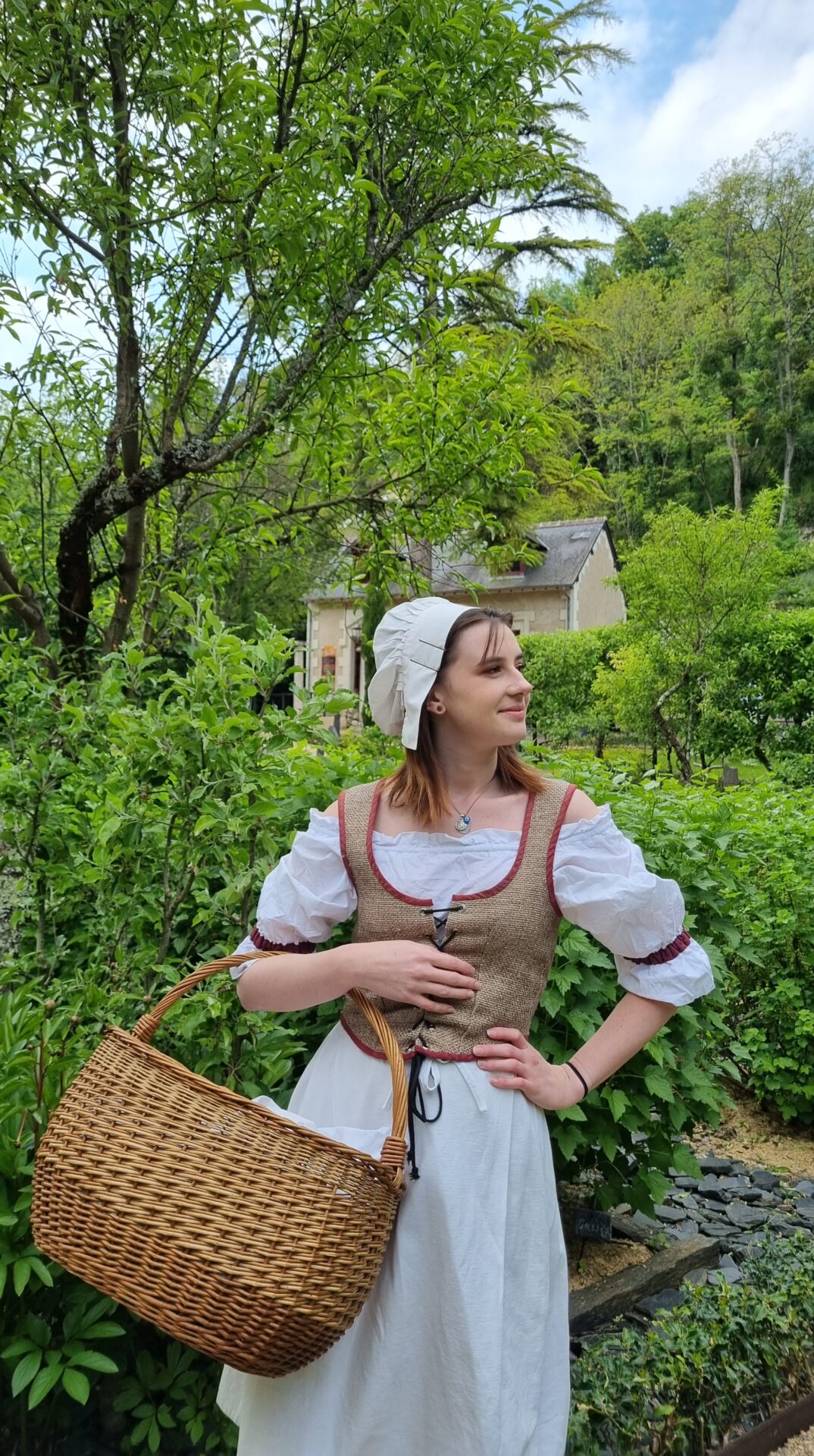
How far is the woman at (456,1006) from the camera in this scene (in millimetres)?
1375

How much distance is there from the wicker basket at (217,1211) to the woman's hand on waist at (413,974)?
0.08m

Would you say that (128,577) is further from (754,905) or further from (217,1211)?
(217,1211)

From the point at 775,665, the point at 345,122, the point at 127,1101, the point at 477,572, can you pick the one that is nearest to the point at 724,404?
the point at 477,572

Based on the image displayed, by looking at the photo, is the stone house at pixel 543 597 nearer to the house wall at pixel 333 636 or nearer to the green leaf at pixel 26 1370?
the house wall at pixel 333 636

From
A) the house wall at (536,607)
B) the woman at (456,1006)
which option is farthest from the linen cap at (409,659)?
the house wall at (536,607)

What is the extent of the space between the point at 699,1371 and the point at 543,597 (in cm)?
2527

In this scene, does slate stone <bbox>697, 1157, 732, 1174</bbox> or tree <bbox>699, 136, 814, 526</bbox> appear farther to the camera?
tree <bbox>699, 136, 814, 526</bbox>

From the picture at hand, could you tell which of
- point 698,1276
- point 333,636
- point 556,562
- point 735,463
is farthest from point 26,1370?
point 735,463

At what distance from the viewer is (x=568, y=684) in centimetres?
2062

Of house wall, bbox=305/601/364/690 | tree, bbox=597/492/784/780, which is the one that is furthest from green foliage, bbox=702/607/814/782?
house wall, bbox=305/601/364/690

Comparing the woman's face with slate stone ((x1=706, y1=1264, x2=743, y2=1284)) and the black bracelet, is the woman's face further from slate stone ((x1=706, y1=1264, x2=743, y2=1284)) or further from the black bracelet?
slate stone ((x1=706, y1=1264, x2=743, y2=1284))

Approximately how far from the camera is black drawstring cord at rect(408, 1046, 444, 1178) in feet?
4.63

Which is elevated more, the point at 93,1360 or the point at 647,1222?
the point at 93,1360

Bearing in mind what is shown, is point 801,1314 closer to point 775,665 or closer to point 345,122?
point 345,122
